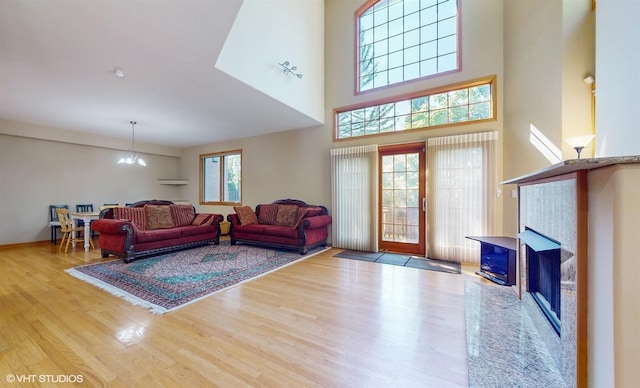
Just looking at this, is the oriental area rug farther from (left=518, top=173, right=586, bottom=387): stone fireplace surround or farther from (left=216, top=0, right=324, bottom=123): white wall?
(left=518, top=173, right=586, bottom=387): stone fireplace surround

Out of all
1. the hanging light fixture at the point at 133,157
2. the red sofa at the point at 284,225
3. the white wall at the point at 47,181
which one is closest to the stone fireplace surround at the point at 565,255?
the red sofa at the point at 284,225

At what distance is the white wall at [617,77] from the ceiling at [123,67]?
138 inches

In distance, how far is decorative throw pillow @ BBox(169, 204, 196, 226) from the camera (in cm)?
532

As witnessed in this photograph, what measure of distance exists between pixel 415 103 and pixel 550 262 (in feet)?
11.6

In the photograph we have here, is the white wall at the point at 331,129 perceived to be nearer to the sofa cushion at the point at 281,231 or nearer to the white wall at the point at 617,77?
the sofa cushion at the point at 281,231

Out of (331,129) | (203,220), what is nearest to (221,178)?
(203,220)

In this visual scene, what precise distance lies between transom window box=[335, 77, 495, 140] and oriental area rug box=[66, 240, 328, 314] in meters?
2.79

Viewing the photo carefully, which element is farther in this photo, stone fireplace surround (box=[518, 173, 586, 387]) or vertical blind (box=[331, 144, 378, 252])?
vertical blind (box=[331, 144, 378, 252])

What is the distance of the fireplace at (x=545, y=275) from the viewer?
1.70 meters

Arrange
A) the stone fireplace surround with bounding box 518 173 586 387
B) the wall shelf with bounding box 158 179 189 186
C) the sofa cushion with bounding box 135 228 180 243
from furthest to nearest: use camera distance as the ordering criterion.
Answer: the wall shelf with bounding box 158 179 189 186
the sofa cushion with bounding box 135 228 180 243
the stone fireplace surround with bounding box 518 173 586 387

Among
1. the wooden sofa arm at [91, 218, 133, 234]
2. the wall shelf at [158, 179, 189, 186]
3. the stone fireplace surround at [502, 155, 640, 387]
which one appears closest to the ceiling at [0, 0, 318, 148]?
the wooden sofa arm at [91, 218, 133, 234]

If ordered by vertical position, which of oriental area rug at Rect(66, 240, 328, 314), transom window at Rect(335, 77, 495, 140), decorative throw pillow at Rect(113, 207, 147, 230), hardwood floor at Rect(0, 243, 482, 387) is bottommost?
hardwood floor at Rect(0, 243, 482, 387)

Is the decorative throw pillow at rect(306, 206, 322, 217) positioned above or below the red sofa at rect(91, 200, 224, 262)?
above

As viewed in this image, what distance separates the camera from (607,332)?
1064 mm
